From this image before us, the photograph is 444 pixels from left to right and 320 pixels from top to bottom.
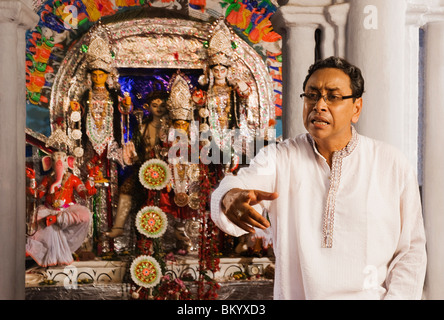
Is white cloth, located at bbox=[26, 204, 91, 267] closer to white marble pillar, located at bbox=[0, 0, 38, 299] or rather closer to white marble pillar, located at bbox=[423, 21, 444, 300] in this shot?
white marble pillar, located at bbox=[0, 0, 38, 299]

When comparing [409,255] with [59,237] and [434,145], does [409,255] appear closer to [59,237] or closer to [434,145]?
[434,145]

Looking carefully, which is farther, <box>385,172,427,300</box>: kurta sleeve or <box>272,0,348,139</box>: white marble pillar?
<box>272,0,348,139</box>: white marble pillar

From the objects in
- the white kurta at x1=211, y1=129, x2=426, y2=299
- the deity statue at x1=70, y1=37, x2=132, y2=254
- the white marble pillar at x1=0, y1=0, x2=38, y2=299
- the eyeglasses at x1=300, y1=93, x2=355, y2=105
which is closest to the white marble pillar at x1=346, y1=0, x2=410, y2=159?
the white kurta at x1=211, y1=129, x2=426, y2=299

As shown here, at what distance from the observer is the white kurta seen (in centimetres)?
194

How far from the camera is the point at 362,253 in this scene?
6.41 feet

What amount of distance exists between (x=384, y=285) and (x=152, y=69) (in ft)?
13.6

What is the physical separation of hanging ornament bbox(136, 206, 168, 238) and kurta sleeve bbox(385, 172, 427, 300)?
305cm

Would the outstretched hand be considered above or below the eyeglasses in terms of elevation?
below

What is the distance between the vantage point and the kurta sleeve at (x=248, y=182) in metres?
1.85

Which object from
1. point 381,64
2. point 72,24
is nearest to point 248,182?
point 381,64

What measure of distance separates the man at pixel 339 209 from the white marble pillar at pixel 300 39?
1.18 m

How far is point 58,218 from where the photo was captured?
5.05 metres
